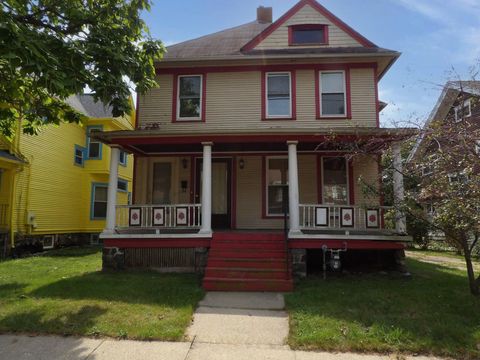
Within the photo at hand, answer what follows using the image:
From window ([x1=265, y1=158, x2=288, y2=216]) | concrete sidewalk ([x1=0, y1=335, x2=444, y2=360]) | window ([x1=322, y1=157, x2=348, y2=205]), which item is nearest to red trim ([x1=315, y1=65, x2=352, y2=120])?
window ([x1=322, y1=157, x2=348, y2=205])

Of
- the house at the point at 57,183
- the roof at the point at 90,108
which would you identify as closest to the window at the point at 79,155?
the house at the point at 57,183

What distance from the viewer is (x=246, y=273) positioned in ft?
26.0

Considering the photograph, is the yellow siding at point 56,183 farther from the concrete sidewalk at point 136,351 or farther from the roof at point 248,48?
the concrete sidewalk at point 136,351

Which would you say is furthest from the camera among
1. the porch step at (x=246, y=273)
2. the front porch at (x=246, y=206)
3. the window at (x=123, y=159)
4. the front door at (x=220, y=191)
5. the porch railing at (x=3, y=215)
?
the window at (x=123, y=159)

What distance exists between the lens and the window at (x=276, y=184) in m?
11.5

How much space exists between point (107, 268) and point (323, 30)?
983 centimetres

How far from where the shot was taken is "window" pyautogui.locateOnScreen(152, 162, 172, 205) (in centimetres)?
1219

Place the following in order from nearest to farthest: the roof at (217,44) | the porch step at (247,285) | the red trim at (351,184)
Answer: the porch step at (247,285) < the red trim at (351,184) < the roof at (217,44)

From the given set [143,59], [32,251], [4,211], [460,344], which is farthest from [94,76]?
[32,251]

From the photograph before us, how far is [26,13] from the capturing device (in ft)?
26.1

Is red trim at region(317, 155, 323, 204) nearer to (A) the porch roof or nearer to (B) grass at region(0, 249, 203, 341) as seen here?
(A) the porch roof

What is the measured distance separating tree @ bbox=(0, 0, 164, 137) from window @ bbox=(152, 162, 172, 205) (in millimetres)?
3713

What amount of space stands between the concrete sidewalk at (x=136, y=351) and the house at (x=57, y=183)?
10359 millimetres

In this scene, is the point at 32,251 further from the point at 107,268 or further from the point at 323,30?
the point at 323,30
